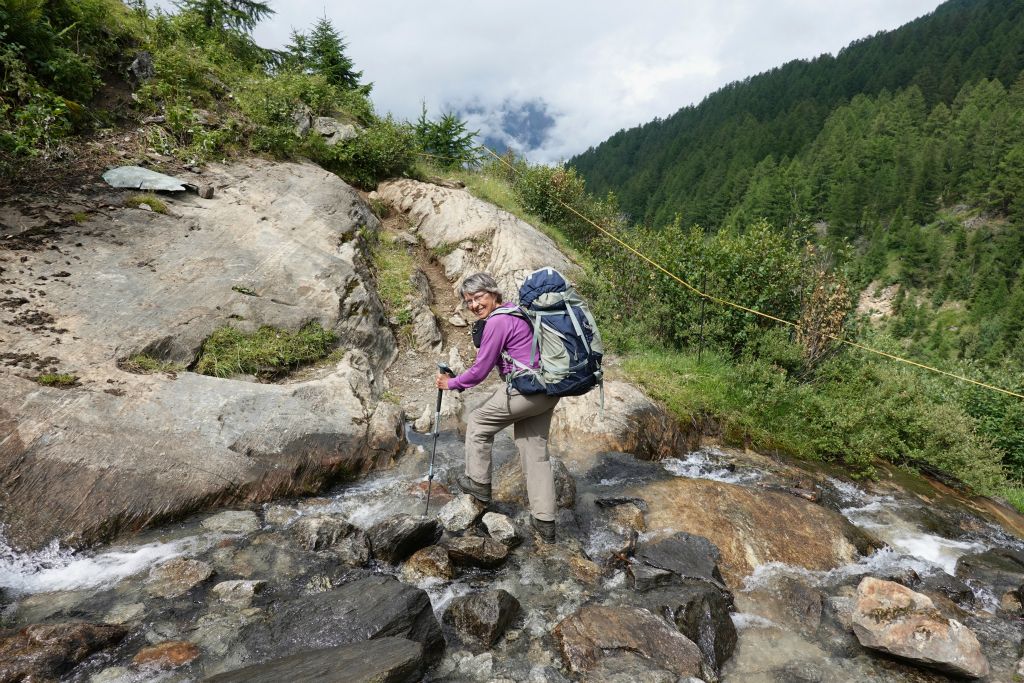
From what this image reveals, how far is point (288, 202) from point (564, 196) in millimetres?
10575

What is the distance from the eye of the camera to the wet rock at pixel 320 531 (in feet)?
17.2

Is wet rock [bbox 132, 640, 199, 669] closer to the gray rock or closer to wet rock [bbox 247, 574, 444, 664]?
wet rock [bbox 247, 574, 444, 664]

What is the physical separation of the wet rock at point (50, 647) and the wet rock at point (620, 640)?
347 cm

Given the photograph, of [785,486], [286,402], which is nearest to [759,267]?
[785,486]

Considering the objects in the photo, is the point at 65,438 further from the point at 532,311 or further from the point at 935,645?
the point at 935,645

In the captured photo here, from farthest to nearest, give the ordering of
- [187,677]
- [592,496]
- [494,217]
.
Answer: [494,217] → [592,496] → [187,677]

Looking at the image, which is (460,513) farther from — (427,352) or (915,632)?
(427,352)

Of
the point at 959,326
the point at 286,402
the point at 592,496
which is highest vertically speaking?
the point at 286,402

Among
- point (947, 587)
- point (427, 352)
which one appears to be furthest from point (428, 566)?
point (427, 352)

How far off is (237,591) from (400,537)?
146 centimetres

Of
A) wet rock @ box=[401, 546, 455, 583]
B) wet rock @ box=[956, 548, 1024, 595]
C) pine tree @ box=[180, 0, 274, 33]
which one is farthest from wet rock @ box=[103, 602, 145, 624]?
pine tree @ box=[180, 0, 274, 33]

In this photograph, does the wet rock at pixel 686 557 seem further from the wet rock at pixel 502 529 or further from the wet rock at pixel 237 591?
the wet rock at pixel 237 591

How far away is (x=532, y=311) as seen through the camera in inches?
208

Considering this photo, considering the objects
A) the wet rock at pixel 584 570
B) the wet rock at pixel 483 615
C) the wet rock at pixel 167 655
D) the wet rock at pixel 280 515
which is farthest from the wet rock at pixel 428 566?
the wet rock at pixel 167 655
